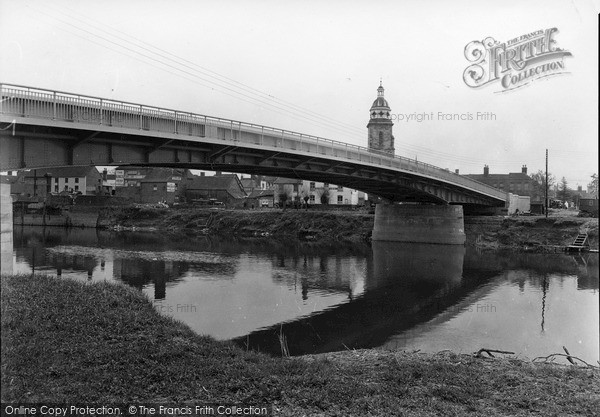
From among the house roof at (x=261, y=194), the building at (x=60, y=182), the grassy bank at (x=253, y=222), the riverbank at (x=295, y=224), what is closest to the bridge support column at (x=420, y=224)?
the riverbank at (x=295, y=224)

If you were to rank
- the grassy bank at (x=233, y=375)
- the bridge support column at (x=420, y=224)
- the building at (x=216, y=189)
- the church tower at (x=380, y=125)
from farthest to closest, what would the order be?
the church tower at (x=380, y=125), the building at (x=216, y=189), the bridge support column at (x=420, y=224), the grassy bank at (x=233, y=375)

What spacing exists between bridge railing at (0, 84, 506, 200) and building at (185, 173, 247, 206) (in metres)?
61.1

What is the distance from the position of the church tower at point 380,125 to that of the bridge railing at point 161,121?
226ft

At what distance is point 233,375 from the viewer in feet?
28.0

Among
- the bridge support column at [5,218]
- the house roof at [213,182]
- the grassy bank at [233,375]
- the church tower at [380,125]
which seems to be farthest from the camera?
the church tower at [380,125]

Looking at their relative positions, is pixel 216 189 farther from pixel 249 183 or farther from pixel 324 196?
pixel 249 183

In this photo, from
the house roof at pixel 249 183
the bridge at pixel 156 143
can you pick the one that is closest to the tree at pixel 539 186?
the bridge at pixel 156 143

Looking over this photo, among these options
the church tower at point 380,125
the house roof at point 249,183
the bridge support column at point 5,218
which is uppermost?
the church tower at point 380,125

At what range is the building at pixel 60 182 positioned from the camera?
86.9 m

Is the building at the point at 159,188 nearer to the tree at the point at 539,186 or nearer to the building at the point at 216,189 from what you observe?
the building at the point at 216,189

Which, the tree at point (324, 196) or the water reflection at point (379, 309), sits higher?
the tree at point (324, 196)

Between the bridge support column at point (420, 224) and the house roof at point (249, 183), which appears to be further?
the house roof at point (249, 183)

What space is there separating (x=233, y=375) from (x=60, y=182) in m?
104

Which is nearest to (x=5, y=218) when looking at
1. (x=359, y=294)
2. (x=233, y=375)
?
(x=233, y=375)
